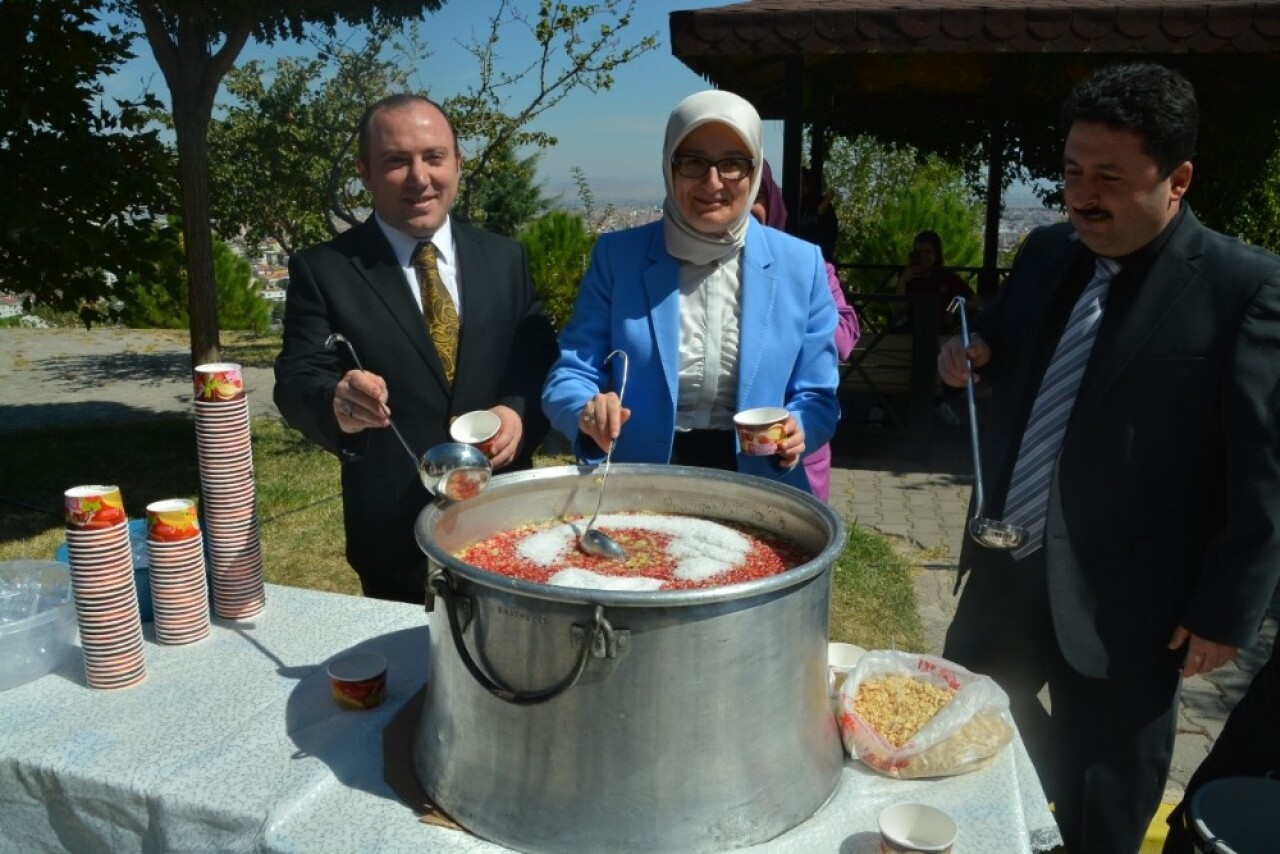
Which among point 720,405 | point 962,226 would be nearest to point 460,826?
point 720,405

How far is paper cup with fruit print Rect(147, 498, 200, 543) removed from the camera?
1.92 m

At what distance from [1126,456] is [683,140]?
111cm

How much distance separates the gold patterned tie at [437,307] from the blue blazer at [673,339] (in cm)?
37

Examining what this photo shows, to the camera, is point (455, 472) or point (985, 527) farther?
point (985, 527)

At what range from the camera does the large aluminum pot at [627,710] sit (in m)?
1.23

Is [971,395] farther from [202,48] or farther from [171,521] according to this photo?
[202,48]

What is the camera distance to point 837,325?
234 centimetres

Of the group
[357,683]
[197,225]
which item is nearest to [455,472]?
[357,683]

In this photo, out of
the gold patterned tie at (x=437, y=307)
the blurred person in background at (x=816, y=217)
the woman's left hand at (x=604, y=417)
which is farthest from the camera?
the blurred person in background at (x=816, y=217)

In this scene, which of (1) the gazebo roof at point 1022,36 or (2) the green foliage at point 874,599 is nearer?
(2) the green foliage at point 874,599

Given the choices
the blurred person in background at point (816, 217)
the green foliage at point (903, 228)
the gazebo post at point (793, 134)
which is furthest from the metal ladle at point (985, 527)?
the green foliage at point (903, 228)

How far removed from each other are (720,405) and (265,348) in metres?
12.8

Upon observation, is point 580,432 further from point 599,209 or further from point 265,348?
point 265,348

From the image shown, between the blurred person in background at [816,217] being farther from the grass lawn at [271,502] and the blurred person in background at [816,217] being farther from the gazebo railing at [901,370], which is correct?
the grass lawn at [271,502]
